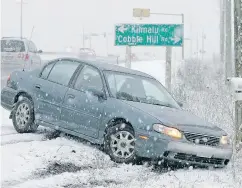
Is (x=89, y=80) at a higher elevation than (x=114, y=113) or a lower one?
higher

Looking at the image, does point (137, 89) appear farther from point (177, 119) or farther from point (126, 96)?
point (177, 119)

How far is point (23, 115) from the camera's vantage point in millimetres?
9203

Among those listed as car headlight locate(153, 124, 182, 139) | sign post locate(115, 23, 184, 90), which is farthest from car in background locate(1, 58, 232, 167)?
sign post locate(115, 23, 184, 90)

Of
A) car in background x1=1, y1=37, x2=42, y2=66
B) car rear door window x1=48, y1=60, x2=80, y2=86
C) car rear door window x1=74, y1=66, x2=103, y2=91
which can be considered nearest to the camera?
car rear door window x1=74, y1=66, x2=103, y2=91

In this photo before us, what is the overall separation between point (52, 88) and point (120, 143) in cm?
204

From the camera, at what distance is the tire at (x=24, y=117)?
9.12 metres

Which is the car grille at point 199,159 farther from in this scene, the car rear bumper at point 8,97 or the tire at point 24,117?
the car rear bumper at point 8,97

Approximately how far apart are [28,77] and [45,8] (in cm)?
14183

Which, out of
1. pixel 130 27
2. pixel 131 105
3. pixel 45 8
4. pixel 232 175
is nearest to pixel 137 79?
pixel 131 105

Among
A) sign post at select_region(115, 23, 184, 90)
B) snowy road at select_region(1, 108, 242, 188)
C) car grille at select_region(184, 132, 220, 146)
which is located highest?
sign post at select_region(115, 23, 184, 90)

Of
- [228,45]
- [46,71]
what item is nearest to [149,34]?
[46,71]

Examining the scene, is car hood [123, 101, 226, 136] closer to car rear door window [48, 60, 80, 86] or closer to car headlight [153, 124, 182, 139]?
car headlight [153, 124, 182, 139]

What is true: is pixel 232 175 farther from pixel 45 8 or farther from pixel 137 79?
pixel 45 8

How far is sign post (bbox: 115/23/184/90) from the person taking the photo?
1275cm
